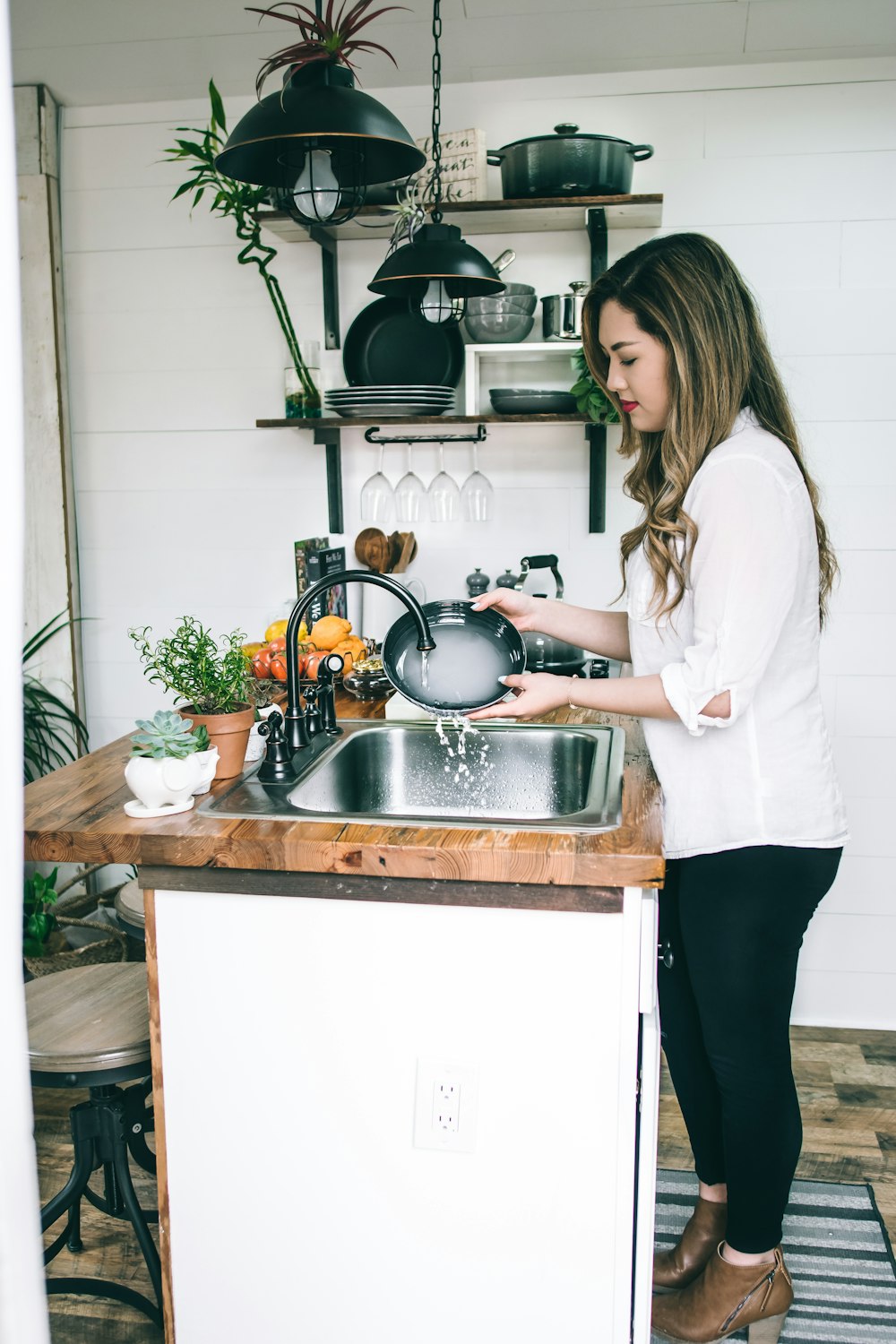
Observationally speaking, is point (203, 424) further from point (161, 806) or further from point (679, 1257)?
point (679, 1257)

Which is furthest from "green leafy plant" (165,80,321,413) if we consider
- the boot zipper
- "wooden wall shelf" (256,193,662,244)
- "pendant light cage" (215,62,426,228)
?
the boot zipper

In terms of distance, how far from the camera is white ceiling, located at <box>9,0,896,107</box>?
8.85 ft

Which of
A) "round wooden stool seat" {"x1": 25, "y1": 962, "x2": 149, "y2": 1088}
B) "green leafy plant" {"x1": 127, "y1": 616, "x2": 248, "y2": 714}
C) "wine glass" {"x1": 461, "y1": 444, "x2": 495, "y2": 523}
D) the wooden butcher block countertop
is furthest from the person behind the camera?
"wine glass" {"x1": 461, "y1": 444, "x2": 495, "y2": 523}

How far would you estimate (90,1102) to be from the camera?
5.89 ft

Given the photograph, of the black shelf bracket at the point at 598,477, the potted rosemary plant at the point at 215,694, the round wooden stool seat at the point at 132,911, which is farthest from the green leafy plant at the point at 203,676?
the black shelf bracket at the point at 598,477

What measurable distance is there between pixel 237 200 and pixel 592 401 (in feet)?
3.31

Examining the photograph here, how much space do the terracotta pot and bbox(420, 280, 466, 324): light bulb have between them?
934 millimetres

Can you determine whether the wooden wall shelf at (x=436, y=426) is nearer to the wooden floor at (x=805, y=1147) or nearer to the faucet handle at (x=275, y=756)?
the faucet handle at (x=275, y=756)

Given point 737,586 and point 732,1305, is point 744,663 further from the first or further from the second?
point 732,1305

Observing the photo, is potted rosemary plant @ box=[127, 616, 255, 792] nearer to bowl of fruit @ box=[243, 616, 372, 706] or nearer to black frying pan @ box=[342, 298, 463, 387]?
bowl of fruit @ box=[243, 616, 372, 706]

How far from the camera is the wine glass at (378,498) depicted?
278 centimetres

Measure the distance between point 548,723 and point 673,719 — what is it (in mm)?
465

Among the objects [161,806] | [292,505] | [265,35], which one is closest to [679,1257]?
[161,806]

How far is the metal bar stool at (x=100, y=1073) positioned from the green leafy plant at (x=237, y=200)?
1.66m
